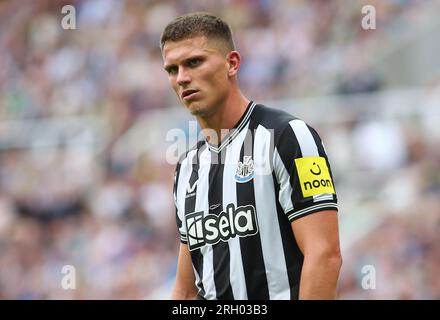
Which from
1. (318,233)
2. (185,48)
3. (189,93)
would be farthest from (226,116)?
(318,233)

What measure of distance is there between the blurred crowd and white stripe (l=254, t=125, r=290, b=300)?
12.7 feet

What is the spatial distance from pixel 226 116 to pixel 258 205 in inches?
16.1

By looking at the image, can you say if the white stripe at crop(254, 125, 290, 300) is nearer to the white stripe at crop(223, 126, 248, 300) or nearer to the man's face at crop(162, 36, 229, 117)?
the white stripe at crop(223, 126, 248, 300)

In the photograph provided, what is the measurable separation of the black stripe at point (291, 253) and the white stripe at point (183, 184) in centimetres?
51

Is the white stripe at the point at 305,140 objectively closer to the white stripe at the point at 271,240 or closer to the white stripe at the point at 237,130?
the white stripe at the point at 271,240

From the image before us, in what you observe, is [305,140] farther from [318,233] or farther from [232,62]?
[232,62]

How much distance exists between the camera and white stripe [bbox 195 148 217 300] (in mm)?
3088

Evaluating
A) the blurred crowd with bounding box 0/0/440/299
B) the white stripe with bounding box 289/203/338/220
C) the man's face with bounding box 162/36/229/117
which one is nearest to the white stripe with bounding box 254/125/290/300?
the white stripe with bounding box 289/203/338/220

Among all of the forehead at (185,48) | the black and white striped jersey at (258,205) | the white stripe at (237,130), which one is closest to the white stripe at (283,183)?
the black and white striped jersey at (258,205)

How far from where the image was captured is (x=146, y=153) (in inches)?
337

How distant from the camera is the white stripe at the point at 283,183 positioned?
9.43 feet

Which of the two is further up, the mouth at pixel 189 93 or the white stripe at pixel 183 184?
the mouth at pixel 189 93

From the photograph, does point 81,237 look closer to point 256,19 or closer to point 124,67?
point 124,67

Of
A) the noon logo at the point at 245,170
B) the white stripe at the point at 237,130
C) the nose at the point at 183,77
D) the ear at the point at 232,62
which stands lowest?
the noon logo at the point at 245,170
